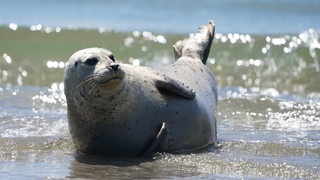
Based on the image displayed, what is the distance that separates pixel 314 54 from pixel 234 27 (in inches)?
115

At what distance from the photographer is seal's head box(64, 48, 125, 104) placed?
5703 mm

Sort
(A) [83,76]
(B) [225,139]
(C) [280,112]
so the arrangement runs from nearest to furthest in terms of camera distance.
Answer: (A) [83,76], (B) [225,139], (C) [280,112]

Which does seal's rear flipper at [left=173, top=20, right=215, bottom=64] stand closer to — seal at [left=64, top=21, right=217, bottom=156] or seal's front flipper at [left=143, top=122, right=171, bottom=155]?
seal at [left=64, top=21, right=217, bottom=156]

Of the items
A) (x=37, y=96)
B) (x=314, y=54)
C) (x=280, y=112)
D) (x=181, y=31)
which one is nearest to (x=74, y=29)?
(x=181, y=31)

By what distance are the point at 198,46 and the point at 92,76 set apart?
2.56m

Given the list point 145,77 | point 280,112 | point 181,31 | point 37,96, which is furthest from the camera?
point 181,31

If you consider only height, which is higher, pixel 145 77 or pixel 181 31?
pixel 181 31

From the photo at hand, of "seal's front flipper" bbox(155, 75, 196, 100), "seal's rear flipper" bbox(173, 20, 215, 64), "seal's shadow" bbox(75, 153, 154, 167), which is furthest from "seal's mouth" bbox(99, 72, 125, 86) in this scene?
"seal's rear flipper" bbox(173, 20, 215, 64)

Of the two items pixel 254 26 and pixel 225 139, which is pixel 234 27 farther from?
pixel 225 139

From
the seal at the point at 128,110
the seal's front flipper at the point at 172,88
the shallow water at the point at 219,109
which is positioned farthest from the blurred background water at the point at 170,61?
the seal's front flipper at the point at 172,88

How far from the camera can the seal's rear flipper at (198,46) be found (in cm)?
806

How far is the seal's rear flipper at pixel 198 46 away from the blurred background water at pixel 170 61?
0.63m

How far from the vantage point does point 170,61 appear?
13.4 m

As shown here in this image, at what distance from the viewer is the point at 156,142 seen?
20.1 ft
